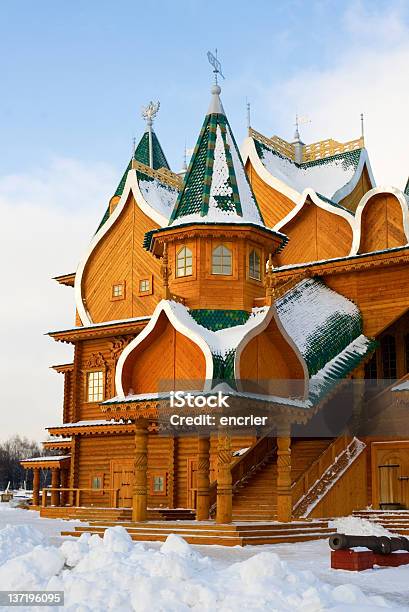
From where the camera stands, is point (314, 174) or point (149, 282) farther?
point (314, 174)

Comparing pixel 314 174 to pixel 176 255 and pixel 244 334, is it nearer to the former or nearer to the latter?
pixel 176 255

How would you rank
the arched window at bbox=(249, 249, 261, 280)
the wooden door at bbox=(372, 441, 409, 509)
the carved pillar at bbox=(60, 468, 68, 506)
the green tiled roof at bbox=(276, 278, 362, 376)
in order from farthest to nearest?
the carved pillar at bbox=(60, 468, 68, 506), the green tiled roof at bbox=(276, 278, 362, 376), the wooden door at bbox=(372, 441, 409, 509), the arched window at bbox=(249, 249, 261, 280)

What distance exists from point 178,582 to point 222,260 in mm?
10205

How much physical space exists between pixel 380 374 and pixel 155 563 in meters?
15.5

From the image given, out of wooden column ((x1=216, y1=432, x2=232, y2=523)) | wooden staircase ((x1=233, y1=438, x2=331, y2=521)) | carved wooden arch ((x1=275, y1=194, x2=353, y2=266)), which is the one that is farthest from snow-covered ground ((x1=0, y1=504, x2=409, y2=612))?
carved wooden arch ((x1=275, y1=194, x2=353, y2=266))

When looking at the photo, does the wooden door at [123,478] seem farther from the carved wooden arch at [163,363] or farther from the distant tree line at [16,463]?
the distant tree line at [16,463]

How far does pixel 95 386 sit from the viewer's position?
1062 inches

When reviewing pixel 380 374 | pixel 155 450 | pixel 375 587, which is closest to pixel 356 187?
pixel 380 374

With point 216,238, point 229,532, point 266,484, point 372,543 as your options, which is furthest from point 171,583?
point 266,484

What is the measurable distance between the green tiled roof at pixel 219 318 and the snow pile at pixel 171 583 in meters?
7.54

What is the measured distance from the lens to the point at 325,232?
2436cm

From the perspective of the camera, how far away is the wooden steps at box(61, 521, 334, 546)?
45.3 feet

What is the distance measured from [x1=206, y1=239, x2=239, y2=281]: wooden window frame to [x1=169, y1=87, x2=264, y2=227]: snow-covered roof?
0.52m

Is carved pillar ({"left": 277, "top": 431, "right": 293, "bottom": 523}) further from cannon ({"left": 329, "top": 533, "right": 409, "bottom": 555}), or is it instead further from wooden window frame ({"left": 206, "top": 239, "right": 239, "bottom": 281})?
cannon ({"left": 329, "top": 533, "right": 409, "bottom": 555})
